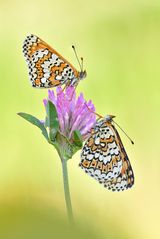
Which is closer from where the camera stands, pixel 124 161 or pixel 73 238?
pixel 73 238

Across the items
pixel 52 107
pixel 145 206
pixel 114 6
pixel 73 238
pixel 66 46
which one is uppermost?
pixel 114 6

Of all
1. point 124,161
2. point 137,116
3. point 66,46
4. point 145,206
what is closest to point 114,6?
point 66,46

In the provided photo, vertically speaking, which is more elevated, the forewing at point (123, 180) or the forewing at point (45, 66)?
the forewing at point (45, 66)

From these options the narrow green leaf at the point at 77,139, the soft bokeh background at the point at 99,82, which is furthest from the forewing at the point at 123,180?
the soft bokeh background at the point at 99,82

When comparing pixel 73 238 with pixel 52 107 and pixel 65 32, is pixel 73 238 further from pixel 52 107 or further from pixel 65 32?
pixel 65 32

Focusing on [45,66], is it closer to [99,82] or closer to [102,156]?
A: [102,156]

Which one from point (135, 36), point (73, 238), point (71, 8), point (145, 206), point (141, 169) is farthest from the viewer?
point (71, 8)

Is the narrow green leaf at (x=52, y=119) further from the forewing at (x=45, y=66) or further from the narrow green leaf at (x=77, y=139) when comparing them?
the forewing at (x=45, y=66)

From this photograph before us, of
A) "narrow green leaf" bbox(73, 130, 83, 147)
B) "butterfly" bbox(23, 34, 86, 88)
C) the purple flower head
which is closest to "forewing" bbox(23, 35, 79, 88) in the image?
"butterfly" bbox(23, 34, 86, 88)
